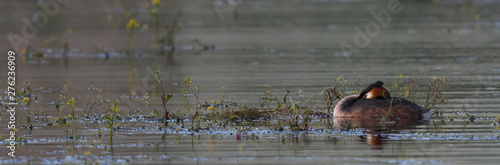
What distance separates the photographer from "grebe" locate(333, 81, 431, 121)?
1418 cm

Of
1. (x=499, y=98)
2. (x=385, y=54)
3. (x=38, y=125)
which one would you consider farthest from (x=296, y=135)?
(x=385, y=54)

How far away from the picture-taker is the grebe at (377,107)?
46.5 feet

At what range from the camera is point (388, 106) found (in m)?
14.4

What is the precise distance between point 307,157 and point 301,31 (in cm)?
2734

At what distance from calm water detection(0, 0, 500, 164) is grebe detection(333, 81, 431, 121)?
0.45m

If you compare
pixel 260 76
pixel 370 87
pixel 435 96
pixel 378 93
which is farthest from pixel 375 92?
pixel 260 76

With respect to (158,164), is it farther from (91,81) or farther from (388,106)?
(91,81)

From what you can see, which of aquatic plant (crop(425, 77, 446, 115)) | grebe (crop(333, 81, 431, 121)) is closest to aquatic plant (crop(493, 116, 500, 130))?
grebe (crop(333, 81, 431, 121))

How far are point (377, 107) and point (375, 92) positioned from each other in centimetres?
57

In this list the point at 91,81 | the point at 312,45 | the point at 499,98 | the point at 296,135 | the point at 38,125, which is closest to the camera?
the point at 296,135

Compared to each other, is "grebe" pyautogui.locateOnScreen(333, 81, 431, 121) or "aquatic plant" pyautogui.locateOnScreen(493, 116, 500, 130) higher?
"grebe" pyautogui.locateOnScreen(333, 81, 431, 121)

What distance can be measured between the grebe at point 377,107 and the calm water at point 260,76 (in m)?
0.45

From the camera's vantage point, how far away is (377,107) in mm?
14359

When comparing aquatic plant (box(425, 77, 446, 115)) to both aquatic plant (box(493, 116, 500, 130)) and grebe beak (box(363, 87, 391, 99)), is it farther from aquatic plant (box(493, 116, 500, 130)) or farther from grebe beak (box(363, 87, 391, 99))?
aquatic plant (box(493, 116, 500, 130))
